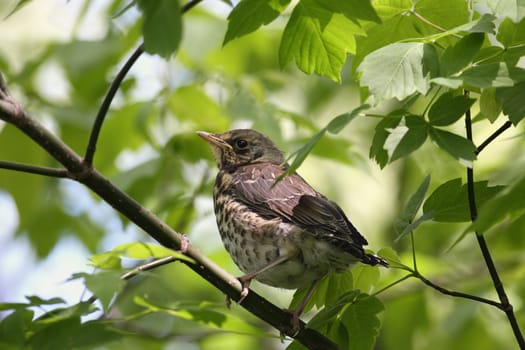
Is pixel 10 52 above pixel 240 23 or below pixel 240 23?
above

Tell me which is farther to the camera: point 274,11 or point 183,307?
point 183,307

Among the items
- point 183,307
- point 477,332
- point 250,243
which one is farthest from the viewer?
point 477,332

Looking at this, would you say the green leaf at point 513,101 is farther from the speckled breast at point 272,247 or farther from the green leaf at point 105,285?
the speckled breast at point 272,247

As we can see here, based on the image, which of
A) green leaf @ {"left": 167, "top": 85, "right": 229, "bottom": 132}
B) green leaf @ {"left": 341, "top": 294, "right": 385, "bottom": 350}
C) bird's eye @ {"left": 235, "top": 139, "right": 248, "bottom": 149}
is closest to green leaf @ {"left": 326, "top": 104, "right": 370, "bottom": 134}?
green leaf @ {"left": 341, "top": 294, "right": 385, "bottom": 350}

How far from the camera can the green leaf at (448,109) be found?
2.05 m

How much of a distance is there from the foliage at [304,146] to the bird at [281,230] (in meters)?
0.19

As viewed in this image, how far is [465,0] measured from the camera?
7.70 ft

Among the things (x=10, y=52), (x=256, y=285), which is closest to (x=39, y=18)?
(x=10, y=52)

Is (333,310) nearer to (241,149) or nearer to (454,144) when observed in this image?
(454,144)

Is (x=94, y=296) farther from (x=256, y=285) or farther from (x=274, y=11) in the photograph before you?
(x=256, y=285)

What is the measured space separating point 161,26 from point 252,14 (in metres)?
0.50

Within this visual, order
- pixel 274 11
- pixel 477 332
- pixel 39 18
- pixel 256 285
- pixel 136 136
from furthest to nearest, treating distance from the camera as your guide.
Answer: pixel 256 285, pixel 39 18, pixel 477 332, pixel 136 136, pixel 274 11

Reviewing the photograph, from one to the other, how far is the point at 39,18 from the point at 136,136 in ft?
4.71

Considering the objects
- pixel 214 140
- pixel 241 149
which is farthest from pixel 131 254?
pixel 241 149
